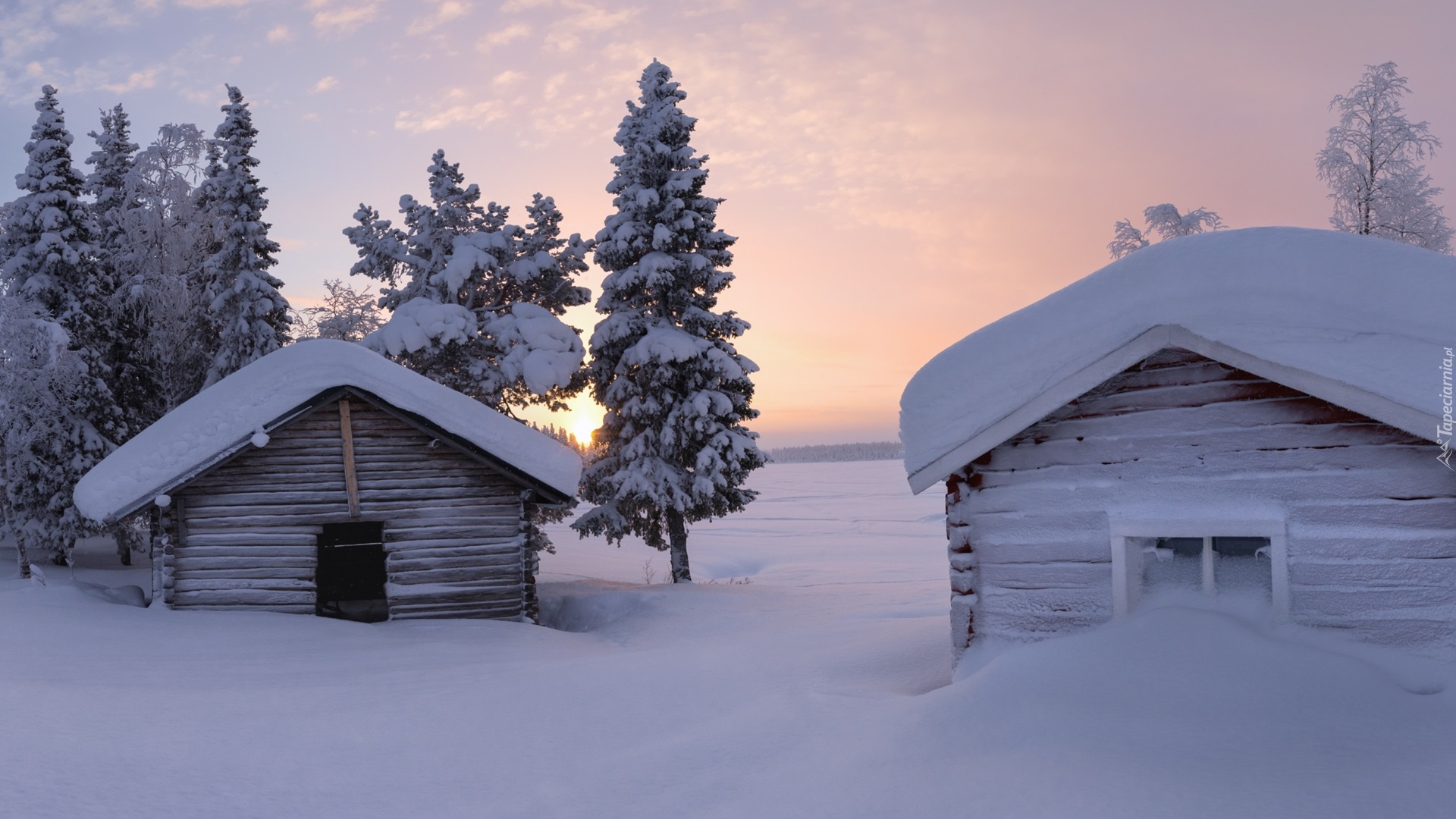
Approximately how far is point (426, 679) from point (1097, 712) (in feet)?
24.2

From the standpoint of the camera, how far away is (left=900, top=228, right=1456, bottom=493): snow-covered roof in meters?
6.77

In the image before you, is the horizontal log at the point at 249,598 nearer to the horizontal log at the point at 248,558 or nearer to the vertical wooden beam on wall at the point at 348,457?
the horizontal log at the point at 248,558

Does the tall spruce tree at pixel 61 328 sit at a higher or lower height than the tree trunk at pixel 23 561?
higher

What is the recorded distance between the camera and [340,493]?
15164mm

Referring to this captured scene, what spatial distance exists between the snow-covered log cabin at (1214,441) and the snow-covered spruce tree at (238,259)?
869 inches

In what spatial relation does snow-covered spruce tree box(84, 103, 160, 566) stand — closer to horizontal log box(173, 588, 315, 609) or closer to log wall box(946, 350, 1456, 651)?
horizontal log box(173, 588, 315, 609)

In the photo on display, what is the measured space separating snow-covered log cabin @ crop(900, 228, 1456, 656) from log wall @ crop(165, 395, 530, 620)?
9.32 m

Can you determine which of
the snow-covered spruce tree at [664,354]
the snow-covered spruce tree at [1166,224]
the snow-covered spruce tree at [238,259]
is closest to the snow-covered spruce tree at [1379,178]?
the snow-covered spruce tree at [1166,224]

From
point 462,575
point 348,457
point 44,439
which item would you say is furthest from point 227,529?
point 44,439

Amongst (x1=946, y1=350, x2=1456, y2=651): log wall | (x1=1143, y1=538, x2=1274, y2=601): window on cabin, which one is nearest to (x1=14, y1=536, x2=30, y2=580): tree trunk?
(x1=946, y1=350, x2=1456, y2=651): log wall

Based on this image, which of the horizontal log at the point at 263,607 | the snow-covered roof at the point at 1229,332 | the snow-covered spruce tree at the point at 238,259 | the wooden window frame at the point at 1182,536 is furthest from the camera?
the snow-covered spruce tree at the point at 238,259

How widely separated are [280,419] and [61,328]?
1096 centimetres

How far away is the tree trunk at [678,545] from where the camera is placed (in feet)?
67.8

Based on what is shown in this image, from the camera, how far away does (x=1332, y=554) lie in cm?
715
